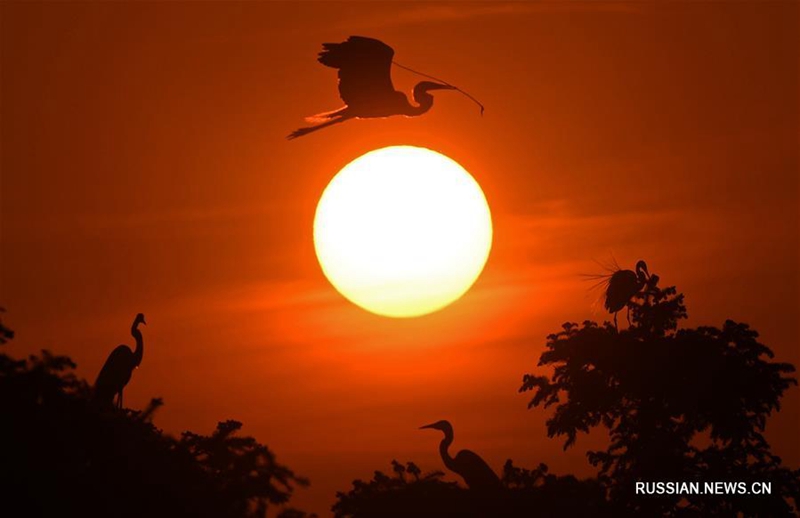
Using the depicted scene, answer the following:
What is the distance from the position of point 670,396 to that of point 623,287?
2.83m

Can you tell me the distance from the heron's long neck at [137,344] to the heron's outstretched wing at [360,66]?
19.6ft

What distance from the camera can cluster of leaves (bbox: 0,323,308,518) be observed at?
1338 centimetres

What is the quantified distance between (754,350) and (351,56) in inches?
384

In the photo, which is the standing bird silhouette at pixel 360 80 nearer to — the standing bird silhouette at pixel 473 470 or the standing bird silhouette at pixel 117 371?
the standing bird silhouette at pixel 117 371

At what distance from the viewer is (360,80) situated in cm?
2638

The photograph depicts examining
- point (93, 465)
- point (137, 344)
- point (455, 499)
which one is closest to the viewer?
point (93, 465)

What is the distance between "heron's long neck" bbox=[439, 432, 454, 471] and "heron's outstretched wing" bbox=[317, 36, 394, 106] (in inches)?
281

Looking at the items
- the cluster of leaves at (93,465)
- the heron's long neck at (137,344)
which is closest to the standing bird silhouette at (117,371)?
the heron's long neck at (137,344)

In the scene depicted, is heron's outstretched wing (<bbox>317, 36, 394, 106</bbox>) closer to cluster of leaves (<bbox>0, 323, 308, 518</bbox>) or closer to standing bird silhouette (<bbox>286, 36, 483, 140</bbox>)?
standing bird silhouette (<bbox>286, 36, 483, 140</bbox>)

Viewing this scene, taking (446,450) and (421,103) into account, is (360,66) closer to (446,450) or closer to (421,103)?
(421,103)

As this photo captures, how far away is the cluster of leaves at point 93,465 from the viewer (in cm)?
1338

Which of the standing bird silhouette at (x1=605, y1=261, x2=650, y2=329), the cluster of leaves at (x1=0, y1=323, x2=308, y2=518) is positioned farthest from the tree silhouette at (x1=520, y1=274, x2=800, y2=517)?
the cluster of leaves at (x1=0, y1=323, x2=308, y2=518)

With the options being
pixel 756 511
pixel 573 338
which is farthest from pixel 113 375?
pixel 756 511

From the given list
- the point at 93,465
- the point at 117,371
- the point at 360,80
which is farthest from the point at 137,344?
the point at 93,465
